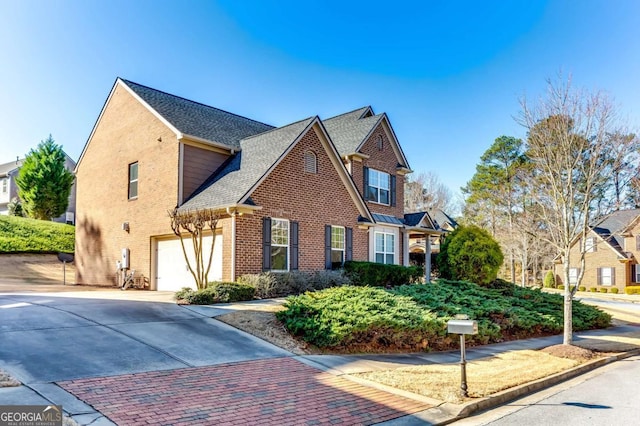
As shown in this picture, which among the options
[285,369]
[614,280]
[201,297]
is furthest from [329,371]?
[614,280]

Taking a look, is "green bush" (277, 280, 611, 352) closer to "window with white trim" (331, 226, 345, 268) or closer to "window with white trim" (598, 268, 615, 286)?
"window with white trim" (331, 226, 345, 268)

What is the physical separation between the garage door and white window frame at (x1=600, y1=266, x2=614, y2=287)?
39.1 metres

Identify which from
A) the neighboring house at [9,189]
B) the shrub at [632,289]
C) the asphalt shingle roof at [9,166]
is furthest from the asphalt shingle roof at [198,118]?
the shrub at [632,289]

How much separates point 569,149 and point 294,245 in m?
9.37

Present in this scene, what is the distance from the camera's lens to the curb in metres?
6.54

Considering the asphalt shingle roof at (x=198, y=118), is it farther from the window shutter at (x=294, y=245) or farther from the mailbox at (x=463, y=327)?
the mailbox at (x=463, y=327)

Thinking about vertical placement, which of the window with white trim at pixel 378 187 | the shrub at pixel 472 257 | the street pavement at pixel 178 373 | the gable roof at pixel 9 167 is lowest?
the street pavement at pixel 178 373

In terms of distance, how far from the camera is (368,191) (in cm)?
2305

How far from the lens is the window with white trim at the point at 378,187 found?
76.4 ft

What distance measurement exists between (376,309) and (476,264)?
10.3 meters

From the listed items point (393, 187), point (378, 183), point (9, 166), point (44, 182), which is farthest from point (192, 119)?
point (9, 166)

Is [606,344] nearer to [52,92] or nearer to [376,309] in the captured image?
[376,309]

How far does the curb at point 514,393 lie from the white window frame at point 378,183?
13616 mm

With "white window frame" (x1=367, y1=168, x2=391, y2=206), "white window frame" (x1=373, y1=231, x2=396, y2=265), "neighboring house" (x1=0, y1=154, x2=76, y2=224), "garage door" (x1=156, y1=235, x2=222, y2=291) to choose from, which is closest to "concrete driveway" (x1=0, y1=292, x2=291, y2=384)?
"garage door" (x1=156, y1=235, x2=222, y2=291)
